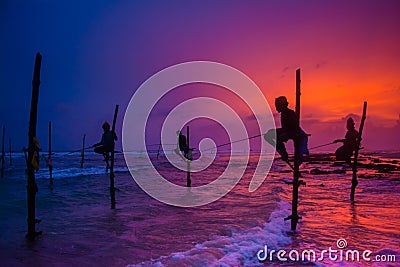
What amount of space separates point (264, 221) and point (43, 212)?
387 inches

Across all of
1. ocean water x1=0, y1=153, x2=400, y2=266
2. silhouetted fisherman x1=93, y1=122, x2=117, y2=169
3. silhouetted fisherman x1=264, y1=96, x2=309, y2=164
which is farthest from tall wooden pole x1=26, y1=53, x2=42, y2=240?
silhouetted fisherman x1=264, y1=96, x2=309, y2=164

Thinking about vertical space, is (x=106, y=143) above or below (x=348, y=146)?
above

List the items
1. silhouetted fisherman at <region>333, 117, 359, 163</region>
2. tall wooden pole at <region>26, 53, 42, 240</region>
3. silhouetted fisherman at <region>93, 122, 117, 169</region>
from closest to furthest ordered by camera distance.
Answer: tall wooden pole at <region>26, 53, 42, 240</region>
silhouetted fisherman at <region>333, 117, 359, 163</region>
silhouetted fisherman at <region>93, 122, 117, 169</region>

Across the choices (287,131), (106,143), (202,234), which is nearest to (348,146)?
(287,131)

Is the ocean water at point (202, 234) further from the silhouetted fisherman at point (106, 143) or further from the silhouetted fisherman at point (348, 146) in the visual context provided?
the silhouetted fisherman at point (106, 143)

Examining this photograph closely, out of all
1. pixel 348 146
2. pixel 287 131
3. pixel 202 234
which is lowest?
pixel 202 234

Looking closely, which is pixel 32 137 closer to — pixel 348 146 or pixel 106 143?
pixel 106 143

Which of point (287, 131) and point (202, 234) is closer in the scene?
point (287, 131)

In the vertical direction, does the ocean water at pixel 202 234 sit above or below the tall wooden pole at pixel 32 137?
below

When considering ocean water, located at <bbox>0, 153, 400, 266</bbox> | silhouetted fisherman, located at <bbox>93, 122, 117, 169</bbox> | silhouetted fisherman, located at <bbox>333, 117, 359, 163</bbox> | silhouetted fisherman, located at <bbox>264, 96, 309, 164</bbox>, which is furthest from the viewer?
silhouetted fisherman, located at <bbox>93, 122, 117, 169</bbox>

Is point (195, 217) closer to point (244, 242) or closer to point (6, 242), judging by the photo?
point (244, 242)

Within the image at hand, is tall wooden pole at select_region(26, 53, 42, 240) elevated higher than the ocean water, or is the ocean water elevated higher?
tall wooden pole at select_region(26, 53, 42, 240)

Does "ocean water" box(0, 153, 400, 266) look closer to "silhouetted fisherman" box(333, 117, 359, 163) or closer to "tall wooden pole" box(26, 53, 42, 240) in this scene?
"tall wooden pole" box(26, 53, 42, 240)

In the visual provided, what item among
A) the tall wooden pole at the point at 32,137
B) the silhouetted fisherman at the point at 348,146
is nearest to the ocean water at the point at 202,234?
the tall wooden pole at the point at 32,137
